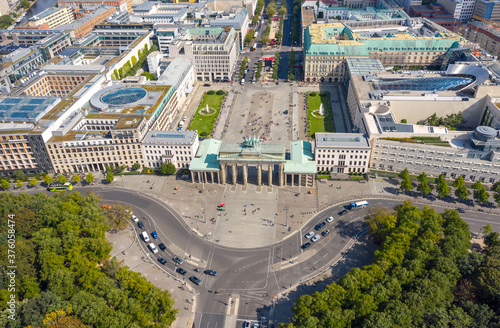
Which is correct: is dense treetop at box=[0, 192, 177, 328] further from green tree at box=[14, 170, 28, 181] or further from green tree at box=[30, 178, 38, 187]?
green tree at box=[14, 170, 28, 181]

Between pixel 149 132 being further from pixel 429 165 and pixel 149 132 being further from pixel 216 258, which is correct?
pixel 429 165

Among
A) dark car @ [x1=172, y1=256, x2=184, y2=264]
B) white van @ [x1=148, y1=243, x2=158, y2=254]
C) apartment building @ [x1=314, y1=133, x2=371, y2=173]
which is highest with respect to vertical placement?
apartment building @ [x1=314, y1=133, x2=371, y2=173]

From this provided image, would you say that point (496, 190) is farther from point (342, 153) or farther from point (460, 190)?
point (342, 153)

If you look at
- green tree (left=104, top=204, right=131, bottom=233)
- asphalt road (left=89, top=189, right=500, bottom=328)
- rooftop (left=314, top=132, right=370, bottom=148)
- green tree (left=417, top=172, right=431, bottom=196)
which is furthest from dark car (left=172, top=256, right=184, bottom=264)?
green tree (left=417, top=172, right=431, bottom=196)

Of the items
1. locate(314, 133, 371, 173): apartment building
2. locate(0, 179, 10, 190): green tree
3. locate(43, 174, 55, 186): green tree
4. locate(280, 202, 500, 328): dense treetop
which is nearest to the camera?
locate(280, 202, 500, 328): dense treetop

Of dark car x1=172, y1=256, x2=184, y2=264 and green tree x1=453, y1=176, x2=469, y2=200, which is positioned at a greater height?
green tree x1=453, y1=176, x2=469, y2=200

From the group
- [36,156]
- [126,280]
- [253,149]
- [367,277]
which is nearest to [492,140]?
[367,277]
